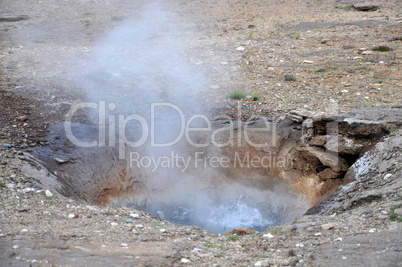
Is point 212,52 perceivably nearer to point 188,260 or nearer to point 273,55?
point 273,55

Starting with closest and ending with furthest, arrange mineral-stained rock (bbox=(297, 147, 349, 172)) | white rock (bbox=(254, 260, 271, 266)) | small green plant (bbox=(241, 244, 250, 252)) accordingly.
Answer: white rock (bbox=(254, 260, 271, 266))
small green plant (bbox=(241, 244, 250, 252))
mineral-stained rock (bbox=(297, 147, 349, 172))

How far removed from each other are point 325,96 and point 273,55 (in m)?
1.74

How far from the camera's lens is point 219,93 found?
6.13m

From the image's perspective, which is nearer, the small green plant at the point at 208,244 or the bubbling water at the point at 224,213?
the small green plant at the point at 208,244

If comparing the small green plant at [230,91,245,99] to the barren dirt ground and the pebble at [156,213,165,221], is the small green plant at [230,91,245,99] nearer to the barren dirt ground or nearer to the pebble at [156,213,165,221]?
the barren dirt ground

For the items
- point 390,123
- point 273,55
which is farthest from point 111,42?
point 390,123

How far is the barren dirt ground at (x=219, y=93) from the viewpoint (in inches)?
115

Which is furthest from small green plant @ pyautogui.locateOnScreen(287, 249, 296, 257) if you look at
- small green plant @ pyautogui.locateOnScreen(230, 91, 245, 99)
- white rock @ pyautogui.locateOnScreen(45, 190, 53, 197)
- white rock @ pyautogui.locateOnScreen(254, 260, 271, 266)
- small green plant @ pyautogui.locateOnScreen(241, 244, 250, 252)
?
small green plant @ pyautogui.locateOnScreen(230, 91, 245, 99)

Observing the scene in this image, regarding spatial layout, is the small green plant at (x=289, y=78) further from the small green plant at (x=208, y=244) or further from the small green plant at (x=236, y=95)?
the small green plant at (x=208, y=244)

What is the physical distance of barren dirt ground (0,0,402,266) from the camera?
292 cm

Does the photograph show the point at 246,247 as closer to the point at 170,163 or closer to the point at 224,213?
the point at 224,213

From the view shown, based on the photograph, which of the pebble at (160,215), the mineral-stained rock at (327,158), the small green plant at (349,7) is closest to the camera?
the pebble at (160,215)

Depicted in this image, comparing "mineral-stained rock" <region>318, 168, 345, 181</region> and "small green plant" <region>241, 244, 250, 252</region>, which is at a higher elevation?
"small green plant" <region>241, 244, 250, 252</region>

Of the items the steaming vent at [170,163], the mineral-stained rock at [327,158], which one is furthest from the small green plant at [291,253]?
the mineral-stained rock at [327,158]
